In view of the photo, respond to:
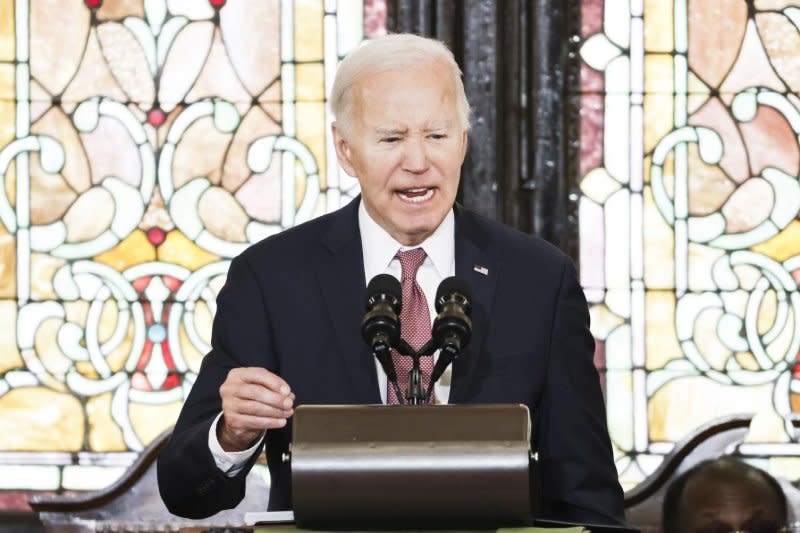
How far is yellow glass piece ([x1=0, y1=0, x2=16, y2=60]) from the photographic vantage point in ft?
12.8

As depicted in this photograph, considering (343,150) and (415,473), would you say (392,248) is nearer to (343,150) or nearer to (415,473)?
(343,150)

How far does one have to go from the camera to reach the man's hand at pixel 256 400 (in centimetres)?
187

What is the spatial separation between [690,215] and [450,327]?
7.09 ft

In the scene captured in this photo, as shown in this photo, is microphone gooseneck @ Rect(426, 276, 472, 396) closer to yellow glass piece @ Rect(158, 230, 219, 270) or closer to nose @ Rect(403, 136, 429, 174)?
nose @ Rect(403, 136, 429, 174)

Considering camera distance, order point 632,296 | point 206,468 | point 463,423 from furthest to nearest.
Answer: point 632,296, point 206,468, point 463,423

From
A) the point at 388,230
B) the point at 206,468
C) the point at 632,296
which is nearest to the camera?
the point at 206,468

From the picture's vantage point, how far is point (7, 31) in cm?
392

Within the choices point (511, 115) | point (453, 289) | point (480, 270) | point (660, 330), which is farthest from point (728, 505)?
point (453, 289)

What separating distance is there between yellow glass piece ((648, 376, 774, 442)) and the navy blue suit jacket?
1.44 metres

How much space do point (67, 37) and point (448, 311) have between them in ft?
7.84

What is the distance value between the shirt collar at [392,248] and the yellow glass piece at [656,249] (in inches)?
60.3

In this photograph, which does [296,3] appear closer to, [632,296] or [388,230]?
[632,296]

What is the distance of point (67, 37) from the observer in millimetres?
3908

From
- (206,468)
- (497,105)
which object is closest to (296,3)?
(497,105)
